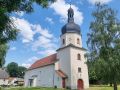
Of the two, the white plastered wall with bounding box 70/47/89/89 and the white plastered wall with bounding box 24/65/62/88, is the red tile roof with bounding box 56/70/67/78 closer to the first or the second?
the white plastered wall with bounding box 24/65/62/88

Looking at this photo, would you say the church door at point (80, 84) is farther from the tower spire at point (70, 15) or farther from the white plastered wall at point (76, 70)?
the tower spire at point (70, 15)

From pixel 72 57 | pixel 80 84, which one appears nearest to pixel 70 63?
pixel 72 57

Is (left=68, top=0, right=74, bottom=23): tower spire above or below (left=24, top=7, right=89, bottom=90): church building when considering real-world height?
above

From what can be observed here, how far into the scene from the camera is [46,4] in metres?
7.94

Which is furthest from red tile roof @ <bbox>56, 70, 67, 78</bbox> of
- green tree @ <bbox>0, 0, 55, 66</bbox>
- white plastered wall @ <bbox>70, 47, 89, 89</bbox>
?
green tree @ <bbox>0, 0, 55, 66</bbox>

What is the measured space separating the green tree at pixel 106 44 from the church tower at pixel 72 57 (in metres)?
12.8

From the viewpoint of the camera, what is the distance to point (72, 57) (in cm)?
4534

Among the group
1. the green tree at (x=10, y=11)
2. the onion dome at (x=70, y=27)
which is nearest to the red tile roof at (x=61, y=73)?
the onion dome at (x=70, y=27)

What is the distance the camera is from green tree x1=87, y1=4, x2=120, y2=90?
28906 millimetres

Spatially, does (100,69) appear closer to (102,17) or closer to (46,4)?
(102,17)

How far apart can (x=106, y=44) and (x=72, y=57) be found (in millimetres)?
15419

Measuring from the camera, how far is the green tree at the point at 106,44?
1138 inches

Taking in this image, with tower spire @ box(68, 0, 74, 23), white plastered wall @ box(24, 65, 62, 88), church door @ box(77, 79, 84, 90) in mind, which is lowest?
church door @ box(77, 79, 84, 90)

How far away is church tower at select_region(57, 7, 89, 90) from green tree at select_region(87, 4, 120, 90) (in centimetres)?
1285
